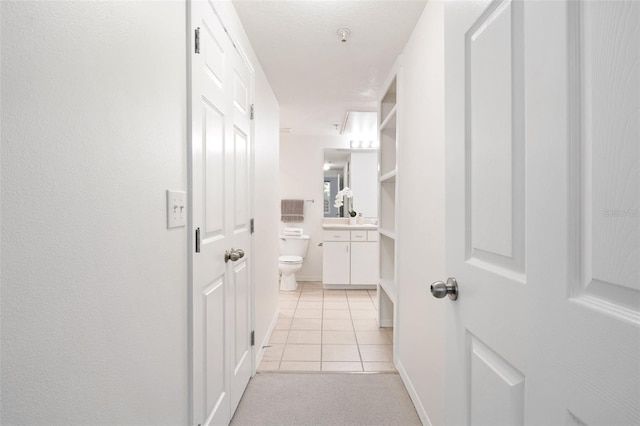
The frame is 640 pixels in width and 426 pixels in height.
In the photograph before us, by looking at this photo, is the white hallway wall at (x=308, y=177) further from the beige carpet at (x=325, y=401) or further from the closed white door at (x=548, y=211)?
the closed white door at (x=548, y=211)

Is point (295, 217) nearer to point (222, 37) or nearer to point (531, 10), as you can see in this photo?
point (222, 37)

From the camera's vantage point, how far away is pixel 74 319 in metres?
0.60

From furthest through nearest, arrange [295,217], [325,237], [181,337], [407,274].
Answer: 1. [295,217]
2. [325,237]
3. [407,274]
4. [181,337]

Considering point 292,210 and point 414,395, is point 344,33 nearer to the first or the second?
point 414,395

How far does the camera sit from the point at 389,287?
8.39ft

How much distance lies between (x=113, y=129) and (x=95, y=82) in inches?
4.1

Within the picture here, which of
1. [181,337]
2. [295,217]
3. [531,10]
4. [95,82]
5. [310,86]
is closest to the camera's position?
[531,10]

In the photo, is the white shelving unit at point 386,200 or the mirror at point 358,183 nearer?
the white shelving unit at point 386,200

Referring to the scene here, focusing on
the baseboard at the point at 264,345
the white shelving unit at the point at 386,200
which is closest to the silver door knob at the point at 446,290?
the baseboard at the point at 264,345

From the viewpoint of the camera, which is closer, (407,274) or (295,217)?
(407,274)

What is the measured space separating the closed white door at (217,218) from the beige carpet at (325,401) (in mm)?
145

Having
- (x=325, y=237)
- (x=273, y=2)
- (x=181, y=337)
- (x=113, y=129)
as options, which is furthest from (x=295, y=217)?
(x=113, y=129)

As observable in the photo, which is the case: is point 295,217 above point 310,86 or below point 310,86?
below

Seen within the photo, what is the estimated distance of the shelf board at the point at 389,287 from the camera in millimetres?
2343
